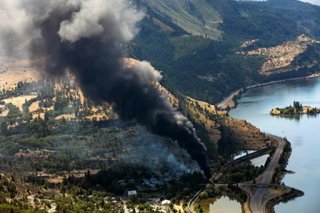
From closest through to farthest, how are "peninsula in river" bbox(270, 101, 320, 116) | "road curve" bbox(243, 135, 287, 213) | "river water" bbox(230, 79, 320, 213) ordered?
1. "road curve" bbox(243, 135, 287, 213)
2. "river water" bbox(230, 79, 320, 213)
3. "peninsula in river" bbox(270, 101, 320, 116)

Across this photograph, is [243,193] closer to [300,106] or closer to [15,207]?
[15,207]

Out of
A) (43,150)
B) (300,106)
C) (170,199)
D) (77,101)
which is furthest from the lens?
(300,106)

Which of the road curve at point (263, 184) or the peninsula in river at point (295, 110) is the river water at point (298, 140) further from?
the peninsula in river at point (295, 110)

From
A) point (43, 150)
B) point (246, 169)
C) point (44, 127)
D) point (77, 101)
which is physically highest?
point (77, 101)

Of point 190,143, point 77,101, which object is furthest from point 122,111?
point 77,101

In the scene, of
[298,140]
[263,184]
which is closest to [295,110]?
[298,140]

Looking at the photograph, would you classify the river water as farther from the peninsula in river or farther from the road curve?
the peninsula in river

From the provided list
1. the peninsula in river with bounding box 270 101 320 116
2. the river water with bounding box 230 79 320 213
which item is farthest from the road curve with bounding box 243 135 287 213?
the peninsula in river with bounding box 270 101 320 116

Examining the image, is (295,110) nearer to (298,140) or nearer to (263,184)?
(298,140)
